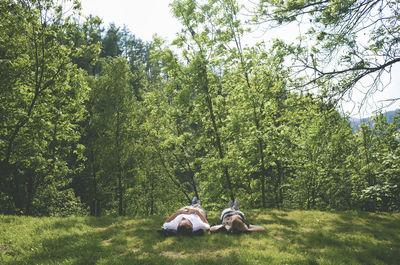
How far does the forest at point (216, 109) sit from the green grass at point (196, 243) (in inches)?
72.1

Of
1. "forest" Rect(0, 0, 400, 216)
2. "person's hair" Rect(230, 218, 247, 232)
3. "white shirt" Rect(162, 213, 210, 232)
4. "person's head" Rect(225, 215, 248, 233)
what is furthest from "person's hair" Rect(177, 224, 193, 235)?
"forest" Rect(0, 0, 400, 216)

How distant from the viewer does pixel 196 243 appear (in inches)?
296

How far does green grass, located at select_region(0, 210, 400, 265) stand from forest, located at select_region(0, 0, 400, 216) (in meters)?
1.83

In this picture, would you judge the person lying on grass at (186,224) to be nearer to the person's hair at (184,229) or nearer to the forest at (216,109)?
the person's hair at (184,229)

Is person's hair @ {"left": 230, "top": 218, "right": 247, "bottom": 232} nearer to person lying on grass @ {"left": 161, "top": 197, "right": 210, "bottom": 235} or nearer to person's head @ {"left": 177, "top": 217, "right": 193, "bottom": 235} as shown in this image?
person lying on grass @ {"left": 161, "top": 197, "right": 210, "bottom": 235}

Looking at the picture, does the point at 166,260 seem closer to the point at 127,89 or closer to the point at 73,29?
the point at 73,29

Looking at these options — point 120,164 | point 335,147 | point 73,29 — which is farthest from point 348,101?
point 120,164

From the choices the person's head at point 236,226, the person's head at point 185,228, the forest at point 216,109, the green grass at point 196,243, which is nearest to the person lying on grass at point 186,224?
the person's head at point 185,228

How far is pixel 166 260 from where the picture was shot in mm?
6188

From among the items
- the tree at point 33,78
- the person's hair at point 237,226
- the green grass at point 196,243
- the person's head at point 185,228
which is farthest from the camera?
the tree at point 33,78

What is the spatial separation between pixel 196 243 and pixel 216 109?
30.6ft

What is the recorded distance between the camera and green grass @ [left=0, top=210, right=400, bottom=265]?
6234 mm

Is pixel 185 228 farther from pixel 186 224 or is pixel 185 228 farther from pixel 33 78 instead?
pixel 33 78

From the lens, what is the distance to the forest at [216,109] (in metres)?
7.03
